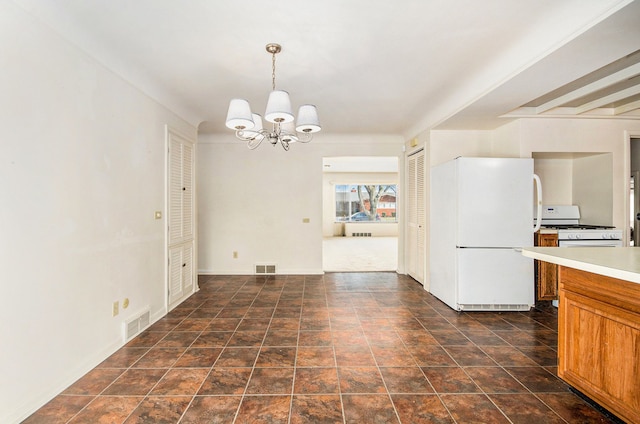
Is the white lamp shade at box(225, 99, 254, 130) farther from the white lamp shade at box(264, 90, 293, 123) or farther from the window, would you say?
the window

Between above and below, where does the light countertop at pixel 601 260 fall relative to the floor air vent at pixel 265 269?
above

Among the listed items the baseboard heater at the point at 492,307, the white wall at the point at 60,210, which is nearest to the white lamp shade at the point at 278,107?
the white wall at the point at 60,210

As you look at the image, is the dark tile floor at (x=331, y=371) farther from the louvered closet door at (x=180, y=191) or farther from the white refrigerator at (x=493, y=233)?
the louvered closet door at (x=180, y=191)

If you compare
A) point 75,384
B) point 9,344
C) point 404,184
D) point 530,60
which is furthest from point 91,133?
point 404,184

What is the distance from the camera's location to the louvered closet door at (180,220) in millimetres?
3570

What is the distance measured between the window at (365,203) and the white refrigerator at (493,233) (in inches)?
354

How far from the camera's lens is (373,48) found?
2416 millimetres

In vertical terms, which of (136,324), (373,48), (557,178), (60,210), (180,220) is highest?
(373,48)

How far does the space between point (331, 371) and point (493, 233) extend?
242 centimetres

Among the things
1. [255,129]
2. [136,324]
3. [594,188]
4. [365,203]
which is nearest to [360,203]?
[365,203]

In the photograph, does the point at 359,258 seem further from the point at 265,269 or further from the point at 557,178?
the point at 557,178

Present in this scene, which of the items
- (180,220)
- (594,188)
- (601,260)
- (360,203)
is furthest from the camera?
(360,203)

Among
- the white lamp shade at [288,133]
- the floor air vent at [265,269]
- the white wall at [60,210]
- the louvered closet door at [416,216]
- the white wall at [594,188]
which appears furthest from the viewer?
the floor air vent at [265,269]

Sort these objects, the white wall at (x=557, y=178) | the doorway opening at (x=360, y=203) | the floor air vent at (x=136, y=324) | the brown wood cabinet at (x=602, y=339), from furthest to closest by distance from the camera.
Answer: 1. the doorway opening at (x=360, y=203)
2. the white wall at (x=557, y=178)
3. the floor air vent at (x=136, y=324)
4. the brown wood cabinet at (x=602, y=339)
